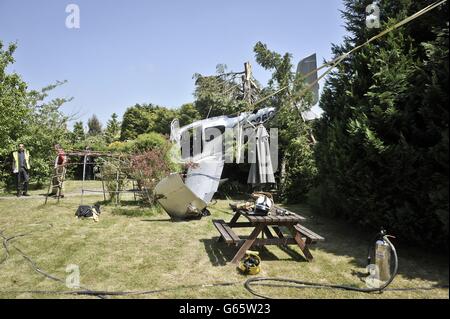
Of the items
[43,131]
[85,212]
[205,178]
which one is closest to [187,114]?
[43,131]

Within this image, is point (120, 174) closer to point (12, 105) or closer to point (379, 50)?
point (12, 105)

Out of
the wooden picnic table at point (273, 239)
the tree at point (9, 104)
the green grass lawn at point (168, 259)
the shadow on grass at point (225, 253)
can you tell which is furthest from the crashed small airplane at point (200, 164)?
the tree at point (9, 104)

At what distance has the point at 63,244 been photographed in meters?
5.87

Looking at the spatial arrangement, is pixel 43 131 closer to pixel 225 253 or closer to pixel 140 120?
pixel 225 253

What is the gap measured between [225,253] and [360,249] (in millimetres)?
2147

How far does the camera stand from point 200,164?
9883 millimetres

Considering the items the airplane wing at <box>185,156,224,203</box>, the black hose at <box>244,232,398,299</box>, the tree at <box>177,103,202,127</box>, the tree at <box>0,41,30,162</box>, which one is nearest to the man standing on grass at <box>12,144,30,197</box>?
the tree at <box>0,41,30,162</box>

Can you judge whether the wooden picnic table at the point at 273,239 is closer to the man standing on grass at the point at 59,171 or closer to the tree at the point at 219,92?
the man standing on grass at the point at 59,171

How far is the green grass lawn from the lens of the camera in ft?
12.4

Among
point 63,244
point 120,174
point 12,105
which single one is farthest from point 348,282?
point 12,105

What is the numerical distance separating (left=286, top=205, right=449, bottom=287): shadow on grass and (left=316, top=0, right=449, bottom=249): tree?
0.86ft

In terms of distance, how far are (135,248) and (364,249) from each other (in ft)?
12.1

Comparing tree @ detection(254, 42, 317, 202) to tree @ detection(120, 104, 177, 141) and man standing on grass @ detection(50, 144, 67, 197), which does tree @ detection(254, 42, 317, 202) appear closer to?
man standing on grass @ detection(50, 144, 67, 197)

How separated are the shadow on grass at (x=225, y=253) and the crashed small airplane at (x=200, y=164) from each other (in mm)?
1737
